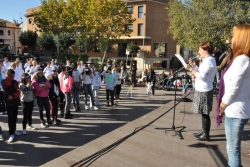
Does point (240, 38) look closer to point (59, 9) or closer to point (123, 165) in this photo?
point (123, 165)

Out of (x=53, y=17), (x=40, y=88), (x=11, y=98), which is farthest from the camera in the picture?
(x=53, y=17)

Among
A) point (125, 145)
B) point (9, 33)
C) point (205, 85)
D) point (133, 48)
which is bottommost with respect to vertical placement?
point (125, 145)

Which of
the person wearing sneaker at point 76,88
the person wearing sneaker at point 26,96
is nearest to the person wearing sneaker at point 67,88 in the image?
the person wearing sneaker at point 76,88

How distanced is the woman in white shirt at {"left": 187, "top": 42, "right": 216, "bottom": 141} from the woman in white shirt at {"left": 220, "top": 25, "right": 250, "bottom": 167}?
1.46m

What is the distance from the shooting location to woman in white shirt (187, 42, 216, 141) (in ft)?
13.2

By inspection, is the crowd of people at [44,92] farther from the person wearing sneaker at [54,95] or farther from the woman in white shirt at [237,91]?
the woman in white shirt at [237,91]

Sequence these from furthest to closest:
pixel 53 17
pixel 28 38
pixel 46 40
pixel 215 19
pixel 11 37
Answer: pixel 11 37 → pixel 28 38 → pixel 46 40 → pixel 53 17 → pixel 215 19

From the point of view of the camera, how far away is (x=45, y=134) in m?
6.37

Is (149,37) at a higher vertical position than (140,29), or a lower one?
lower

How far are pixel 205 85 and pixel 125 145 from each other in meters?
1.80

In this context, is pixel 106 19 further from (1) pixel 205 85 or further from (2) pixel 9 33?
(2) pixel 9 33

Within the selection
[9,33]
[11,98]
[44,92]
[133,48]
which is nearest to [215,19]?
[133,48]

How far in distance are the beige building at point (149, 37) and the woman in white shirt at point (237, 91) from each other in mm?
31402

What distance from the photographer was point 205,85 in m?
4.23
